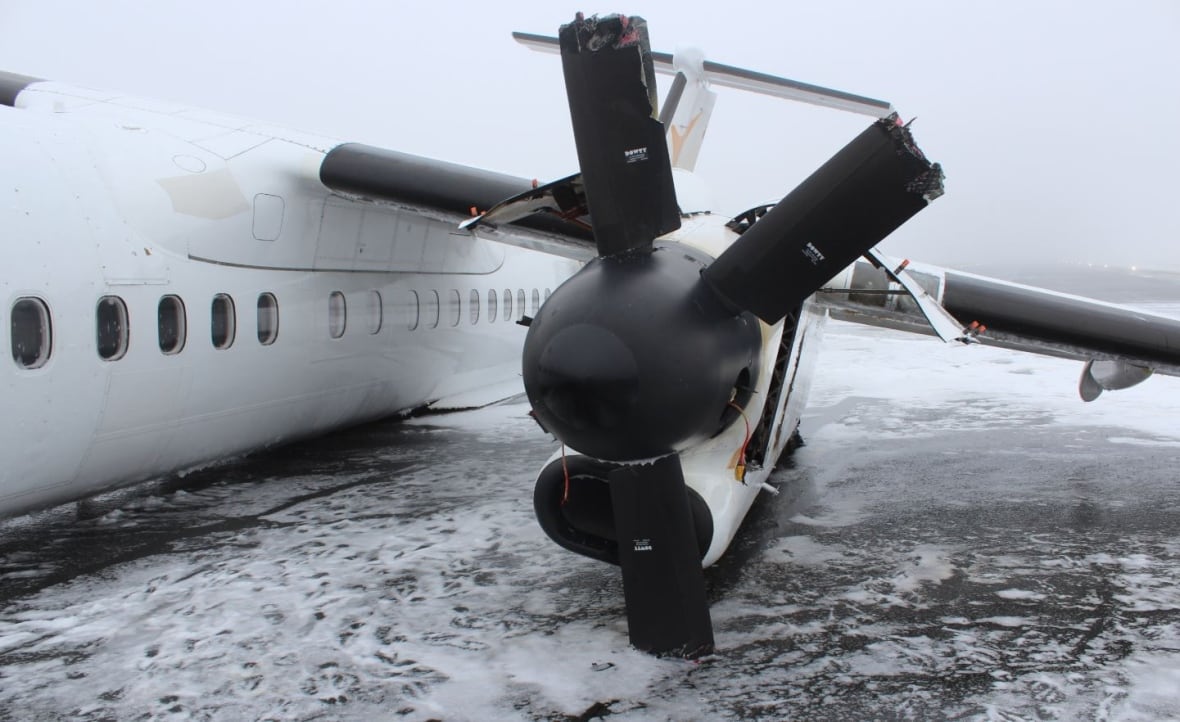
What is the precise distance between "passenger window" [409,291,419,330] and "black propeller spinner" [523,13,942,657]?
5172 mm

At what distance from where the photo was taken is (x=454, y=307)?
33.3ft

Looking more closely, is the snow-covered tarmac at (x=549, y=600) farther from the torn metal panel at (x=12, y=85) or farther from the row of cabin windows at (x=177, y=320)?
the torn metal panel at (x=12, y=85)

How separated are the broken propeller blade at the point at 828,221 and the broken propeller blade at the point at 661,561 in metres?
0.94

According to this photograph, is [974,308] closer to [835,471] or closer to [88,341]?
[835,471]

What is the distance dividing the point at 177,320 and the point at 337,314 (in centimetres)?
190

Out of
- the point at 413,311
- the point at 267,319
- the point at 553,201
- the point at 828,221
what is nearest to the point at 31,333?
the point at 267,319

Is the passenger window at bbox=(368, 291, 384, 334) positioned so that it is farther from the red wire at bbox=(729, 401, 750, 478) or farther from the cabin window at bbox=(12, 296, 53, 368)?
the red wire at bbox=(729, 401, 750, 478)

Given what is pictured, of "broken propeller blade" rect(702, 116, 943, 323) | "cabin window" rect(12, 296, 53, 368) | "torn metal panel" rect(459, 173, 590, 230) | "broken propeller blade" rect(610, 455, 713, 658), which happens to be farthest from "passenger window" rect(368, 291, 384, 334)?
"broken propeller blade" rect(702, 116, 943, 323)

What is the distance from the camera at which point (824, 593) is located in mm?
5023

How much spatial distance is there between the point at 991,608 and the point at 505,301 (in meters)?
7.66

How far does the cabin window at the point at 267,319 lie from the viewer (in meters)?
7.35

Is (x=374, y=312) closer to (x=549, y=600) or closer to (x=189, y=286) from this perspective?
(x=189, y=286)

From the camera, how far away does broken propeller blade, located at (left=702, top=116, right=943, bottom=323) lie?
3.92 metres

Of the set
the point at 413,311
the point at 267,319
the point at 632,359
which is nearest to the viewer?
→ the point at 632,359
